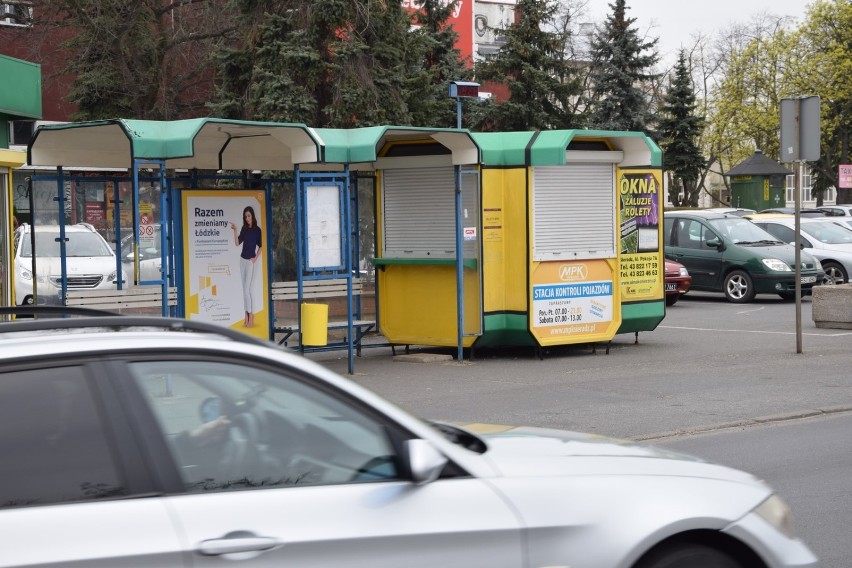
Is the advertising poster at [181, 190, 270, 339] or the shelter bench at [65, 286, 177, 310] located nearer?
the shelter bench at [65, 286, 177, 310]

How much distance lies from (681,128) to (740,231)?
31.0 meters

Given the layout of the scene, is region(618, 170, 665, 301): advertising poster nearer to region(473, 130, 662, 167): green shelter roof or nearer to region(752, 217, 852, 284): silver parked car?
region(473, 130, 662, 167): green shelter roof

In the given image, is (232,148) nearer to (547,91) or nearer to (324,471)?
(324,471)

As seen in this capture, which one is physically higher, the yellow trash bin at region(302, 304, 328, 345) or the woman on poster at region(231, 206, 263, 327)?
the woman on poster at region(231, 206, 263, 327)

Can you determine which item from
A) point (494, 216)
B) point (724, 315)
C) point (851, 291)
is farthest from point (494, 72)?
point (494, 216)

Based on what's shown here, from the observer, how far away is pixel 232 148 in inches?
606

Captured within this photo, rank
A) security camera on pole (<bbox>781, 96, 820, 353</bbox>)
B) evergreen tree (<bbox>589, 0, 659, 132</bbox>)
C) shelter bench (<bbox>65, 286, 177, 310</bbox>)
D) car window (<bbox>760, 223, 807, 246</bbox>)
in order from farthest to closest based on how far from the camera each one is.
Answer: evergreen tree (<bbox>589, 0, 659, 132</bbox>) → car window (<bbox>760, 223, 807, 246</bbox>) → security camera on pole (<bbox>781, 96, 820, 353</bbox>) → shelter bench (<bbox>65, 286, 177, 310</bbox>)

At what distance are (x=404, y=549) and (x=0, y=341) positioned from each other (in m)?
1.42

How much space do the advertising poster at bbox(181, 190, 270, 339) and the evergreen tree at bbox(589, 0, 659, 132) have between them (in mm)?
33909

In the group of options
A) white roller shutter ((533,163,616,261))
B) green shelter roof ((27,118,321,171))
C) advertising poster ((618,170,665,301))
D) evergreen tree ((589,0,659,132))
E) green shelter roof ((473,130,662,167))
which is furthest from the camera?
evergreen tree ((589,0,659,132))

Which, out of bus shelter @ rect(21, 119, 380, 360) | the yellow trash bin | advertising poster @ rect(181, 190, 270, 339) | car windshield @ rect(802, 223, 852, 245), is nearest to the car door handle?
bus shelter @ rect(21, 119, 380, 360)

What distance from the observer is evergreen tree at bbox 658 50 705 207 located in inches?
2135

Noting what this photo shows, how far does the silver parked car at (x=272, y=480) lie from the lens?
10.7 ft

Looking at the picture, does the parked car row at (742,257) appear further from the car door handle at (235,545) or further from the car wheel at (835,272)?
the car door handle at (235,545)
